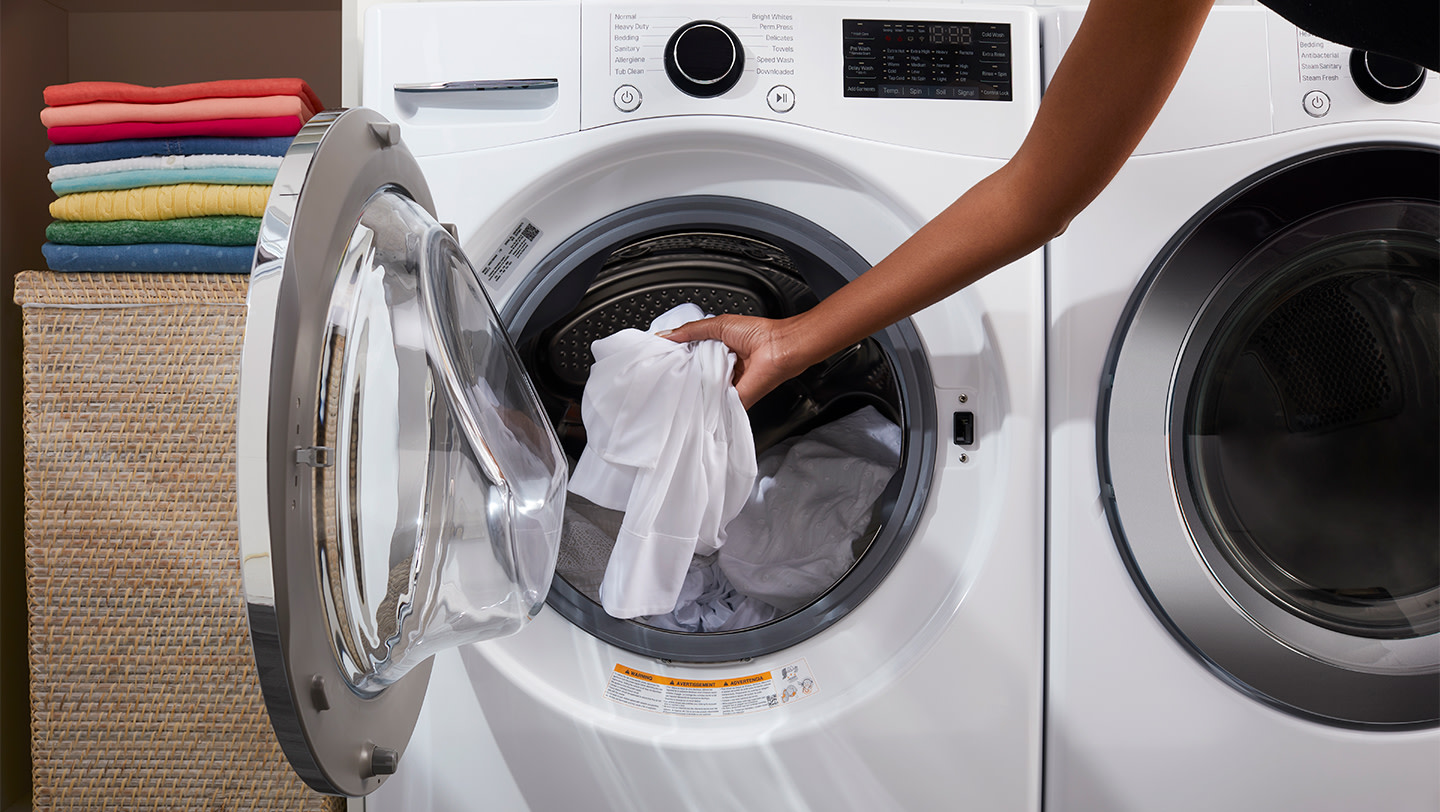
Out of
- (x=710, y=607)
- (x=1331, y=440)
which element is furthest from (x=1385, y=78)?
(x=710, y=607)

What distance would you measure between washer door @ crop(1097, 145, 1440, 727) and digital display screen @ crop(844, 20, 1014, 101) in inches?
10.6

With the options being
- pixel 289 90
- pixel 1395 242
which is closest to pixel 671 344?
pixel 289 90

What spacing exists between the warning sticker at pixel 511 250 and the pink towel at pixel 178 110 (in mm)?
316

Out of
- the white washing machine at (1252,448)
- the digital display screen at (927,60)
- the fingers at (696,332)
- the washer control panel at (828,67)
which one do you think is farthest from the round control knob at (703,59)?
the white washing machine at (1252,448)

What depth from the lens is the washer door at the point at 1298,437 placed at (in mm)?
805

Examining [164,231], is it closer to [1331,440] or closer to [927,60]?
[927,60]

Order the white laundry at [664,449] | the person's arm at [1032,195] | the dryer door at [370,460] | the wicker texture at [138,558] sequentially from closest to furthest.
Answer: the dryer door at [370,460] → the person's arm at [1032,195] → the white laundry at [664,449] → the wicker texture at [138,558]

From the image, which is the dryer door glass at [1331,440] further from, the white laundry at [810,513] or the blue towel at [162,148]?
the blue towel at [162,148]

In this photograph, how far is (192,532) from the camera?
874 millimetres

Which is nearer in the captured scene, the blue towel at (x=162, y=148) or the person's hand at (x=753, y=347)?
the person's hand at (x=753, y=347)

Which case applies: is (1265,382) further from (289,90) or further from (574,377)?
(289,90)

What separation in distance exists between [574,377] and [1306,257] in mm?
811

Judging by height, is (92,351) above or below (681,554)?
above

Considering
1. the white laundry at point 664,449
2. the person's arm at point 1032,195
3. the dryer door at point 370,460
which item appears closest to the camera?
the dryer door at point 370,460
